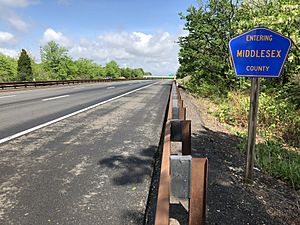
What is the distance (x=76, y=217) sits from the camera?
2891 millimetres

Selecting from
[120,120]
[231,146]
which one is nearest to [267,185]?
[231,146]

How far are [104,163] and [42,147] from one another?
171cm

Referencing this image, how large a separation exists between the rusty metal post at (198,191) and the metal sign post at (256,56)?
216 cm

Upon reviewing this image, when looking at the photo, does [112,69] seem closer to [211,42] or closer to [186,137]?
[211,42]

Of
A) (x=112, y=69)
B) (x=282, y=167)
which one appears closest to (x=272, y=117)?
(x=282, y=167)

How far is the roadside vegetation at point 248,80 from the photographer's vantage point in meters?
6.86

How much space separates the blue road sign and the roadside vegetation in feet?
5.85

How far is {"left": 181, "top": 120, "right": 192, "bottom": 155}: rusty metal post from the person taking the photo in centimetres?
410

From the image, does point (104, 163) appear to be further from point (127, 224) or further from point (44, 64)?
point (44, 64)

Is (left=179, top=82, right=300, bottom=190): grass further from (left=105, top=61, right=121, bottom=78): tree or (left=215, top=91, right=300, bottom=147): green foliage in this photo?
(left=105, top=61, right=121, bottom=78): tree

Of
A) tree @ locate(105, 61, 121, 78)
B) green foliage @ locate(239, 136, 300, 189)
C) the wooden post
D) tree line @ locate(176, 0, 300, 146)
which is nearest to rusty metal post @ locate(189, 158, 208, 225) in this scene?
the wooden post

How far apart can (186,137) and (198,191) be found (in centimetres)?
204

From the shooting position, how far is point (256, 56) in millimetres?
3762

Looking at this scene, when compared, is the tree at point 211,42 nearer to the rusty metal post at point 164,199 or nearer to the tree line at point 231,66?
the tree line at point 231,66
